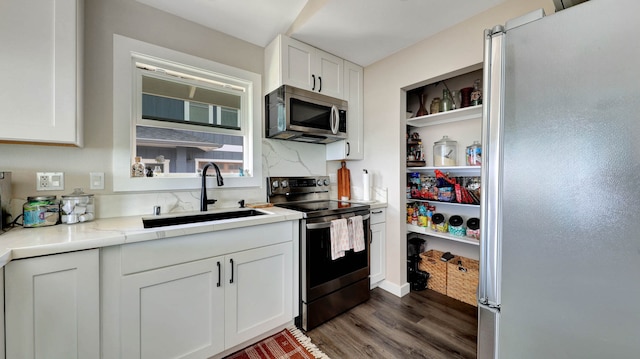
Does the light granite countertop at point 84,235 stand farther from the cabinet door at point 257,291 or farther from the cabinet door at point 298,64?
the cabinet door at point 298,64

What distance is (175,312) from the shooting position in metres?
1.35

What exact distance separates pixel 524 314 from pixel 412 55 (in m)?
2.11

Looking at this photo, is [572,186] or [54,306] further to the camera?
[54,306]

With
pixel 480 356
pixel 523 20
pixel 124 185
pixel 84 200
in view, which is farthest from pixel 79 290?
pixel 523 20

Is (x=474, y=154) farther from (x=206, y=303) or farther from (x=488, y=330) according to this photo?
(x=206, y=303)

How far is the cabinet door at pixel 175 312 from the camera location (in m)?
1.23

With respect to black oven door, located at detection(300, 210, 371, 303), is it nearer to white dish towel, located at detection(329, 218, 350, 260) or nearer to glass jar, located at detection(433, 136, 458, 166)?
white dish towel, located at detection(329, 218, 350, 260)

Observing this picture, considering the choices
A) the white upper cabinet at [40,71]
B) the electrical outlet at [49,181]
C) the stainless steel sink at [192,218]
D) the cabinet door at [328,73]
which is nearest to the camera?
the white upper cabinet at [40,71]

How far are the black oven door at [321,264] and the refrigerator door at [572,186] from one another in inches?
46.8

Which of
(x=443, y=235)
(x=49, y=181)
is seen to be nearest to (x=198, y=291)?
(x=49, y=181)

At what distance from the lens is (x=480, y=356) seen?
1.00 m

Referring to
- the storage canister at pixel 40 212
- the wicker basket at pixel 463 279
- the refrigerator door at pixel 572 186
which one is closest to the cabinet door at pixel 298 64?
the refrigerator door at pixel 572 186

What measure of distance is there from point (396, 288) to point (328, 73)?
2195 mm

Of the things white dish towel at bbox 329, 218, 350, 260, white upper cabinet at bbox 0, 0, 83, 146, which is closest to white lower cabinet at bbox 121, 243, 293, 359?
white dish towel at bbox 329, 218, 350, 260
